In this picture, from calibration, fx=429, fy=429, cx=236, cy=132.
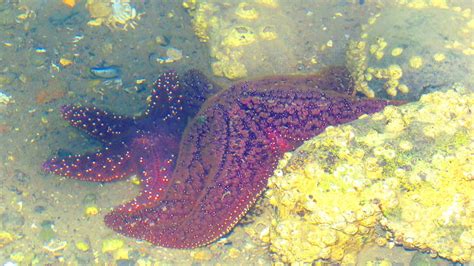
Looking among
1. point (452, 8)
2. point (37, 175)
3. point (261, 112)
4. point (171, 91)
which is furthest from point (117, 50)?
point (452, 8)

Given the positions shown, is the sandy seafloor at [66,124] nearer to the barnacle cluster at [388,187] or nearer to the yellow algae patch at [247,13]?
the barnacle cluster at [388,187]

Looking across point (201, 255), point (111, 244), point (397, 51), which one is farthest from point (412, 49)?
point (111, 244)

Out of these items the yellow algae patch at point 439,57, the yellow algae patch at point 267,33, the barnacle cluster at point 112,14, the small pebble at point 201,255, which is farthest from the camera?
the barnacle cluster at point 112,14

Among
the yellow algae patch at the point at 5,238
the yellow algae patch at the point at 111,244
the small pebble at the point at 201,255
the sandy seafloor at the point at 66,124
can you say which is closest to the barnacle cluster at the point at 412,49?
the sandy seafloor at the point at 66,124

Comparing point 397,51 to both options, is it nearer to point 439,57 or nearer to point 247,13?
point 439,57

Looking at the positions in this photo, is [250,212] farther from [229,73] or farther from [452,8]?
[452,8]

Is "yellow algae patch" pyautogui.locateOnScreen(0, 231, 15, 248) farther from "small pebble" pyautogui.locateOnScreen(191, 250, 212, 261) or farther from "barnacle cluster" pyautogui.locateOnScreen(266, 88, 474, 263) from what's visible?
"barnacle cluster" pyautogui.locateOnScreen(266, 88, 474, 263)

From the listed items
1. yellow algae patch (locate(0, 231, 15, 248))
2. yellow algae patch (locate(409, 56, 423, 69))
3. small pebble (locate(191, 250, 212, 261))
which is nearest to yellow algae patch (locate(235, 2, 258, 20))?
yellow algae patch (locate(409, 56, 423, 69))
